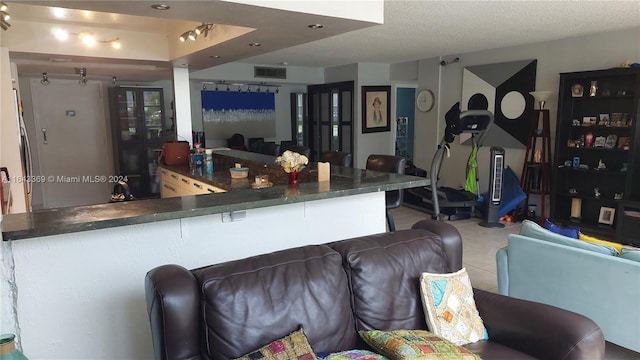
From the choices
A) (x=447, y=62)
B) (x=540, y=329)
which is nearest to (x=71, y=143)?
(x=447, y=62)

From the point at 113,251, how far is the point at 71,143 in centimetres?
587

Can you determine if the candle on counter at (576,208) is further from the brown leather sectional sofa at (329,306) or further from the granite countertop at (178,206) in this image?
the brown leather sectional sofa at (329,306)

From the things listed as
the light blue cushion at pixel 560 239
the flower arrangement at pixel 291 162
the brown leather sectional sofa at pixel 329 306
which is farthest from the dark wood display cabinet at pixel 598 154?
the flower arrangement at pixel 291 162

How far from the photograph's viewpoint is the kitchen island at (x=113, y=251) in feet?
6.08

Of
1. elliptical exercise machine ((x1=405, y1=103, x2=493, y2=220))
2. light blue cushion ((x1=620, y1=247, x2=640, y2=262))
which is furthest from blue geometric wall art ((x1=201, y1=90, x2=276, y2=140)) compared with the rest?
light blue cushion ((x1=620, y1=247, x2=640, y2=262))

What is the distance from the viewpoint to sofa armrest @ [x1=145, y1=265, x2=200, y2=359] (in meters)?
1.45

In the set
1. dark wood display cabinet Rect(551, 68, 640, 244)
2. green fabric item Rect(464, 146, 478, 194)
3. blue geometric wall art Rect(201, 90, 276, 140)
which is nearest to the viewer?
dark wood display cabinet Rect(551, 68, 640, 244)

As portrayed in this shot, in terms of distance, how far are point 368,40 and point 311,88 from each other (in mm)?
3374

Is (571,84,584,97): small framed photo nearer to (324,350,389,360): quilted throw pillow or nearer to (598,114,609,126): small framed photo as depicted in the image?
(598,114,609,126): small framed photo

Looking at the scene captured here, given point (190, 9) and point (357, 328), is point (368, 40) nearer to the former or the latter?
point (190, 9)

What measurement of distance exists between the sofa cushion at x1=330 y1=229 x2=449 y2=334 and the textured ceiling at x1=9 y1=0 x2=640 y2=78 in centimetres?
135

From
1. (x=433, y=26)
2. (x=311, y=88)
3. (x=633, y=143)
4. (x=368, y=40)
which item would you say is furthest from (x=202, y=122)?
(x=633, y=143)

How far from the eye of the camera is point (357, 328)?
1.78 meters

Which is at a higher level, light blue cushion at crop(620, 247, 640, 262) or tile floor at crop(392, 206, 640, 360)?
light blue cushion at crop(620, 247, 640, 262)
